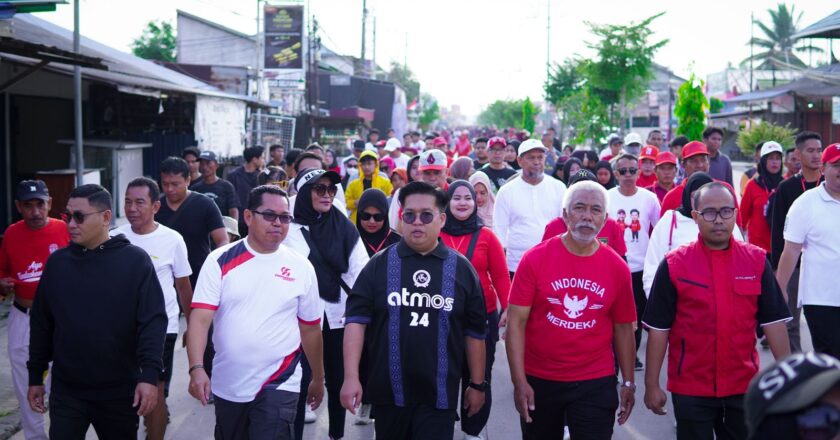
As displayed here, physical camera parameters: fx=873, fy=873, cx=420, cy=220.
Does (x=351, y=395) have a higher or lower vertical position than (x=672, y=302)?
lower

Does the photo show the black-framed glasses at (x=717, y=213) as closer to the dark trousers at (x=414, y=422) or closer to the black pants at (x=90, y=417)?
the dark trousers at (x=414, y=422)

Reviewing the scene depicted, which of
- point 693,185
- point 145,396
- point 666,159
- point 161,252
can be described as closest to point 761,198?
point 666,159

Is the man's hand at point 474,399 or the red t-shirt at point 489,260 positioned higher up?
the red t-shirt at point 489,260

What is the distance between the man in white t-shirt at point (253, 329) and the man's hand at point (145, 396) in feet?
0.84

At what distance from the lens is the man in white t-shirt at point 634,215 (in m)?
8.05

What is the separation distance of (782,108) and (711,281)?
40.6m

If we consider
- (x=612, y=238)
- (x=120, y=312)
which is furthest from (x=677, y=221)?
(x=120, y=312)

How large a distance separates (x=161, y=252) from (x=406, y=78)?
8606cm

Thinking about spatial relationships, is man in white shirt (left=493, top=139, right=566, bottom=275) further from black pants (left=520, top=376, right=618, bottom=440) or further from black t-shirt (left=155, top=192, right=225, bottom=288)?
black pants (left=520, top=376, right=618, bottom=440)

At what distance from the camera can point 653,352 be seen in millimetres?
4707

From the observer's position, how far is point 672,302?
15.4 feet

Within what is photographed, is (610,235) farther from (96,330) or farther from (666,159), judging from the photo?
(96,330)

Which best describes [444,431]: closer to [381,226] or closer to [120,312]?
[120,312]

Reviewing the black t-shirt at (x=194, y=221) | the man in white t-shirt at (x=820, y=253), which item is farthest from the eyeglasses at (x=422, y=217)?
the black t-shirt at (x=194, y=221)
